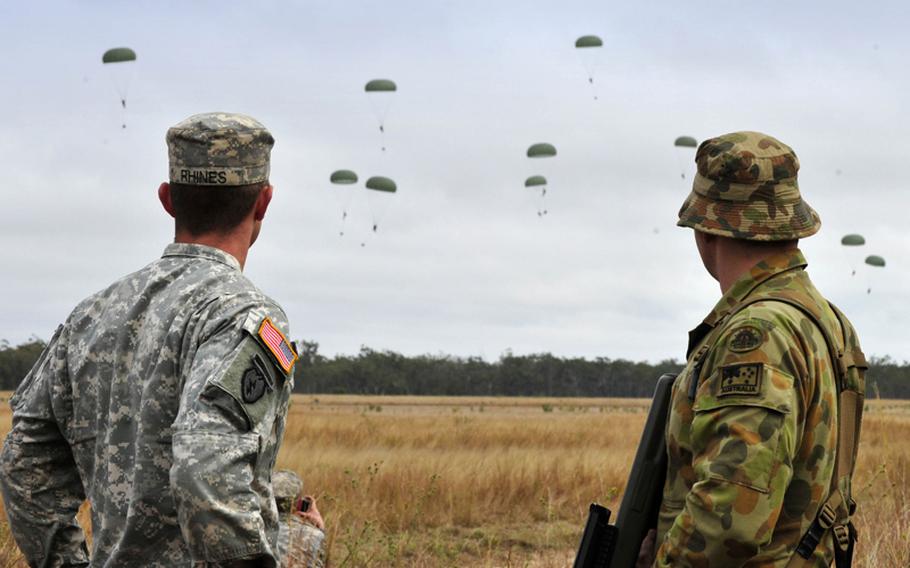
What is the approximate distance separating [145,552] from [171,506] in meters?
0.14

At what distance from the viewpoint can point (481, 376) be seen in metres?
119

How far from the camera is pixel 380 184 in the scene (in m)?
32.9

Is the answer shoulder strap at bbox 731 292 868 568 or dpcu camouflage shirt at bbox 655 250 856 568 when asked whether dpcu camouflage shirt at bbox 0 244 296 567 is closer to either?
dpcu camouflage shirt at bbox 655 250 856 568

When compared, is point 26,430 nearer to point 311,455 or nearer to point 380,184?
point 311,455

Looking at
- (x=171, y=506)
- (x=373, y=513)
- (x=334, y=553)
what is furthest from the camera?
(x=373, y=513)

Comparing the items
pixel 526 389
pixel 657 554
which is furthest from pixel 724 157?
pixel 526 389

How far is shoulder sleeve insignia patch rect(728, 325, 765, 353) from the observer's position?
286 cm

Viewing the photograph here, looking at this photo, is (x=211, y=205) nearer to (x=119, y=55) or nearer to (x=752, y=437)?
(x=752, y=437)

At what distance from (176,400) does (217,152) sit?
0.65m

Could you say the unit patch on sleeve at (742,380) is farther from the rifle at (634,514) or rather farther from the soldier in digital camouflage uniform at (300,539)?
the soldier in digital camouflage uniform at (300,539)

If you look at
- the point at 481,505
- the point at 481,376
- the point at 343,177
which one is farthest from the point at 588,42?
the point at 481,376

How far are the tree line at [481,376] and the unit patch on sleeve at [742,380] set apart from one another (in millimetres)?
102261

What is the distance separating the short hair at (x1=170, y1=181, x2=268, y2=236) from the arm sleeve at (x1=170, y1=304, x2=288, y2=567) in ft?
1.39

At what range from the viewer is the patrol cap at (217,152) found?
2.69m
